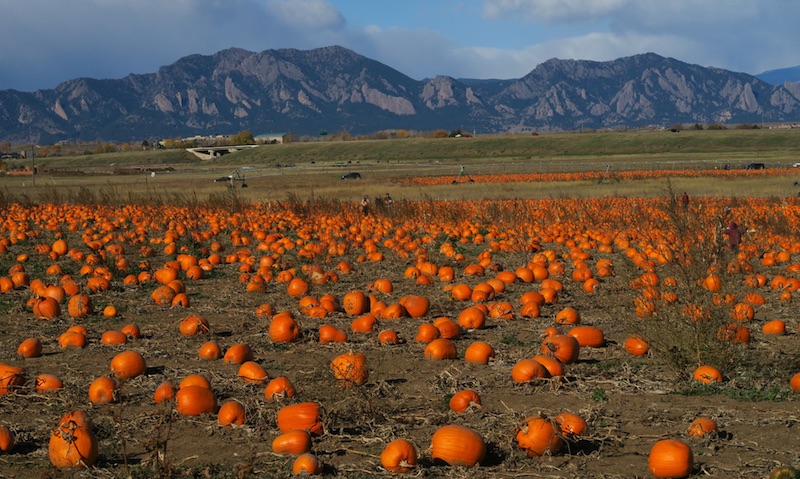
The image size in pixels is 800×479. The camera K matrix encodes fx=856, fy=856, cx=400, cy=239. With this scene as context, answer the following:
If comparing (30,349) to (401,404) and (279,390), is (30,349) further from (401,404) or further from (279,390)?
(401,404)

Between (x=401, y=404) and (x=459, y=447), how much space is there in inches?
59.6

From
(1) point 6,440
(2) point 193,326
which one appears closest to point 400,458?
(1) point 6,440

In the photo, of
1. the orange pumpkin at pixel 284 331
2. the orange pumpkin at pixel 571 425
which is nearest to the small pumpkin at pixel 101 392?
the orange pumpkin at pixel 284 331

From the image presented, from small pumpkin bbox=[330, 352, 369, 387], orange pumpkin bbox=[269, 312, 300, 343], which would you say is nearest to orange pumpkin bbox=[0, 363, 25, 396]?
small pumpkin bbox=[330, 352, 369, 387]

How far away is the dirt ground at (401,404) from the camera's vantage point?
5.55m

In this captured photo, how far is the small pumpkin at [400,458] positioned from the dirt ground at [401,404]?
0.32 ft

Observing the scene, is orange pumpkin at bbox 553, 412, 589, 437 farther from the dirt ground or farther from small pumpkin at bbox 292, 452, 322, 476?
small pumpkin at bbox 292, 452, 322, 476

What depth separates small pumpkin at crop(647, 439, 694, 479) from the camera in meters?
5.25

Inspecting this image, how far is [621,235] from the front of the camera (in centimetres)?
1703

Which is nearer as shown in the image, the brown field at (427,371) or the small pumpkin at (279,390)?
the brown field at (427,371)

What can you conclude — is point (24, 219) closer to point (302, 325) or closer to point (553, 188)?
point (302, 325)

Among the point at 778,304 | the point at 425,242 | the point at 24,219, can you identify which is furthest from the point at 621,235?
the point at 24,219

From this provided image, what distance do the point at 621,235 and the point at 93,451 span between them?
13256 mm

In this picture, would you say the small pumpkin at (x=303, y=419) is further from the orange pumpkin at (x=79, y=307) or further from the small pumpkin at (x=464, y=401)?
the orange pumpkin at (x=79, y=307)
